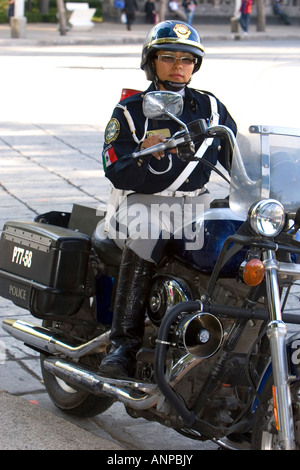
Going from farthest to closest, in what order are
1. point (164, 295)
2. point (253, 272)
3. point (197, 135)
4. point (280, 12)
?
point (280, 12) → point (164, 295) → point (197, 135) → point (253, 272)

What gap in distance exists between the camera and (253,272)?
9.87 ft

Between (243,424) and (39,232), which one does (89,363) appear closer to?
(39,232)

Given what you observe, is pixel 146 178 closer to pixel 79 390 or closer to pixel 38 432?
pixel 79 390

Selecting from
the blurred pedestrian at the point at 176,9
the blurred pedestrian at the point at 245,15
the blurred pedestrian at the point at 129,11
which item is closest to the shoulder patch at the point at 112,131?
the blurred pedestrian at the point at 245,15

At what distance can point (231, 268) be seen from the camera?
11.0ft

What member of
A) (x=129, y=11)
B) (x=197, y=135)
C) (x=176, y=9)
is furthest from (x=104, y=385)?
(x=176, y=9)

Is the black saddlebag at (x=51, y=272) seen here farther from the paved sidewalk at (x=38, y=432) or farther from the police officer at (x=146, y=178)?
the paved sidewalk at (x=38, y=432)

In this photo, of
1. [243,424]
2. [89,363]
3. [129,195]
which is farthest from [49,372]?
[243,424]

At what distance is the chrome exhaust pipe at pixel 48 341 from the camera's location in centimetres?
392

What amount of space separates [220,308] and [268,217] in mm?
377

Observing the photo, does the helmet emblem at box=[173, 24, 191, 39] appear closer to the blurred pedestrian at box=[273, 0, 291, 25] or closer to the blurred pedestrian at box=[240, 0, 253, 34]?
the blurred pedestrian at box=[240, 0, 253, 34]

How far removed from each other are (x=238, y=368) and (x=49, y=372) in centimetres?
130

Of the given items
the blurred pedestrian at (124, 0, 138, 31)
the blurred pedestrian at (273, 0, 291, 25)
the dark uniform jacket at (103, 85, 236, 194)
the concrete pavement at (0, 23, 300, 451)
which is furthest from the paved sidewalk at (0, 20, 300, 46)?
the dark uniform jacket at (103, 85, 236, 194)

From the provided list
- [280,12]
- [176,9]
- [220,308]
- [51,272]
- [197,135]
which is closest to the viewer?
[220,308]
